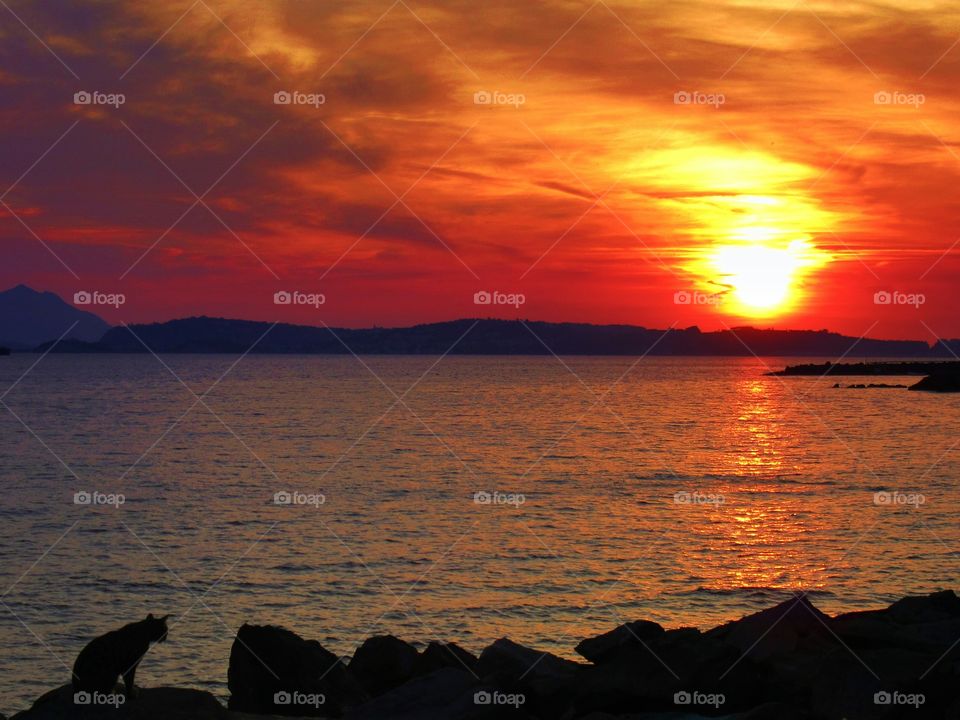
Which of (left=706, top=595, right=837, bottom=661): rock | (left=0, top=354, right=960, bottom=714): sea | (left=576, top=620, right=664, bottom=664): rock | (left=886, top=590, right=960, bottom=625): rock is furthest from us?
(left=0, top=354, right=960, bottom=714): sea

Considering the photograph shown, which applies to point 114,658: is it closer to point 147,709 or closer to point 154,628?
point 154,628

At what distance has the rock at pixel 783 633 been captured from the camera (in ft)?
55.8

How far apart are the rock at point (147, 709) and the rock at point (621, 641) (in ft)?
20.5

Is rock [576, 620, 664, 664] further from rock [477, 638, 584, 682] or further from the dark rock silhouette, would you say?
the dark rock silhouette

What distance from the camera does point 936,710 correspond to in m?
13.9

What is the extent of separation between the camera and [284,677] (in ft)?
56.2

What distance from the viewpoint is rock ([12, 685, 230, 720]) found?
13273mm

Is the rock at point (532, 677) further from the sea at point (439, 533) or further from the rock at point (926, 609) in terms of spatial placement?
the rock at point (926, 609)

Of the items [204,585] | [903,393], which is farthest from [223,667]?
[903,393]

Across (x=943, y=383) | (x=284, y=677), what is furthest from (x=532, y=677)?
(x=943, y=383)

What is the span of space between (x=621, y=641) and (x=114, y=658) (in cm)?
809

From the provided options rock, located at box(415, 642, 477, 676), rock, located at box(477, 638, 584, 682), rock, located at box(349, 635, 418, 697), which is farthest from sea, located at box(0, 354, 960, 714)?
rock, located at box(477, 638, 584, 682)

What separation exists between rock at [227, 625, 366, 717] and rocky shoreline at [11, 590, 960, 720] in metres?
0.02

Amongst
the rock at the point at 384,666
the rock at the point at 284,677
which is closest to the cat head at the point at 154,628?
the rock at the point at 284,677
